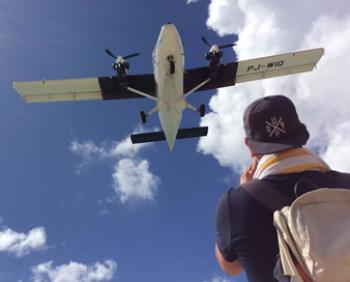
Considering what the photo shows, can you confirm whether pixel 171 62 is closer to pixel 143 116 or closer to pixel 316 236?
pixel 143 116

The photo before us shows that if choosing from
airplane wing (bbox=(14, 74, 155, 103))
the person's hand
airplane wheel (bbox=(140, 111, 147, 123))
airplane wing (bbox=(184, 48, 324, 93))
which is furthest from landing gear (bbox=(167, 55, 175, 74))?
the person's hand

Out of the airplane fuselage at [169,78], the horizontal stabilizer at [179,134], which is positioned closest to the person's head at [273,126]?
the airplane fuselage at [169,78]

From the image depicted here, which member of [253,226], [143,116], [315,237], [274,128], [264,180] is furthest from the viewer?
[143,116]

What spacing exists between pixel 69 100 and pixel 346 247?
29863 mm

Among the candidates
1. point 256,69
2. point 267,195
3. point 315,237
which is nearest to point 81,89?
point 256,69

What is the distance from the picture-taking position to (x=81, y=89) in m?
30.5

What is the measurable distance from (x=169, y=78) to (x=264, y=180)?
22285 mm

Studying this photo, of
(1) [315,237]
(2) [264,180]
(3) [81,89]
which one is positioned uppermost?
(3) [81,89]

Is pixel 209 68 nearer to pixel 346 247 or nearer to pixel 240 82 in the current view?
pixel 240 82

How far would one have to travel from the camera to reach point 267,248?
2666 mm

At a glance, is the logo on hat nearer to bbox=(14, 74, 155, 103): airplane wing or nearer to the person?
the person

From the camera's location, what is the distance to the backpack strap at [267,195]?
2680 mm

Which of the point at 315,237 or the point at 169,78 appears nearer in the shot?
the point at 315,237

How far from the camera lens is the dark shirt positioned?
105 inches
